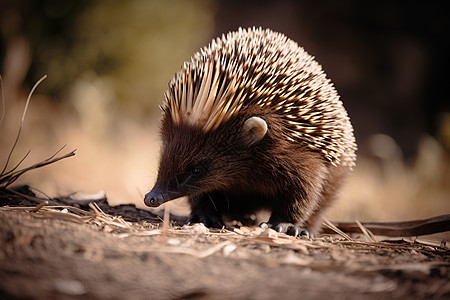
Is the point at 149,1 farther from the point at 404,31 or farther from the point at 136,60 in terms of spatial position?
the point at 404,31

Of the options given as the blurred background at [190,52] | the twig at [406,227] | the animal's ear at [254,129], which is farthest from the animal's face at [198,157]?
the blurred background at [190,52]

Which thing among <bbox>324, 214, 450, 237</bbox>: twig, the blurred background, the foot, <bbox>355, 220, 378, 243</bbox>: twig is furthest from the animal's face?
the blurred background

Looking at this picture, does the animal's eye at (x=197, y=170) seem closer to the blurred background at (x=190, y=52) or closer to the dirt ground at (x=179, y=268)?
the dirt ground at (x=179, y=268)

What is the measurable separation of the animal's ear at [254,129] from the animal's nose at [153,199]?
74cm

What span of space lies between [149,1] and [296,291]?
10.9 metres

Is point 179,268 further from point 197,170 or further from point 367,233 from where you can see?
point 367,233

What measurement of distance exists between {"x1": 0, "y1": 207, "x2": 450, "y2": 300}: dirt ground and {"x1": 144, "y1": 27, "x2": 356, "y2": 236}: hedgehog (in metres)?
0.89

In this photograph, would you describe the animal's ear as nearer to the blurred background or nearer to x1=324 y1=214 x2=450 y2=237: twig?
x1=324 y1=214 x2=450 y2=237: twig

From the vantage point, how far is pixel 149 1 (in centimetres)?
1135

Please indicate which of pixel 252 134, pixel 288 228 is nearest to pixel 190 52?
pixel 252 134

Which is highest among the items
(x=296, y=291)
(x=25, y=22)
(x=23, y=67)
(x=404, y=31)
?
(x=404, y=31)

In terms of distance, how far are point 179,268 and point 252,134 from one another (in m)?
1.53

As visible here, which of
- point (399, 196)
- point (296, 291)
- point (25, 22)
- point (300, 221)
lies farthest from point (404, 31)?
point (296, 291)

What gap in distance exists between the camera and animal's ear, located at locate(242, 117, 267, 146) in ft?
9.95
